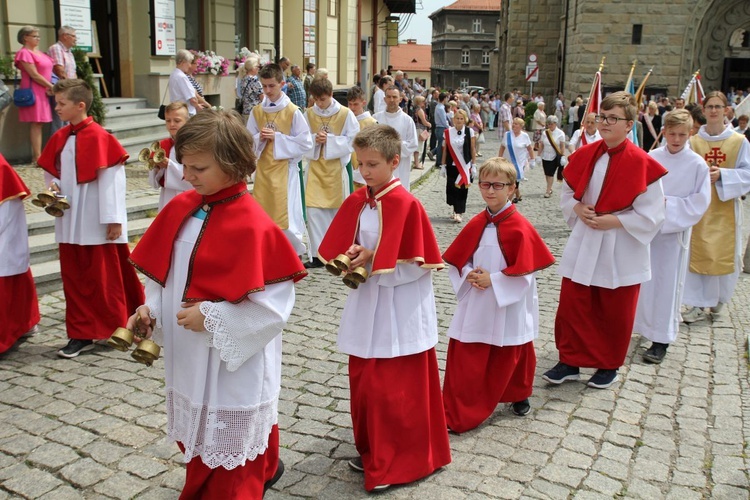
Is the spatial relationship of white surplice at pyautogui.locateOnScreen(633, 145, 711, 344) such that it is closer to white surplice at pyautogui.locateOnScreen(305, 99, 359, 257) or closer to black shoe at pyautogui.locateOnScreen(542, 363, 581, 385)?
black shoe at pyautogui.locateOnScreen(542, 363, 581, 385)

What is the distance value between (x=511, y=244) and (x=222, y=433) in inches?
85.9

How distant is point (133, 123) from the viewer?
13.4 metres

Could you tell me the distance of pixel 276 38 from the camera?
20.8 m

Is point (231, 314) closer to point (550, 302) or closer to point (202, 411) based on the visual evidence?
point (202, 411)

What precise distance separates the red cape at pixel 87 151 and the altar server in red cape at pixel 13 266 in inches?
11.6

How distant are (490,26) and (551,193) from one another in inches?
2981

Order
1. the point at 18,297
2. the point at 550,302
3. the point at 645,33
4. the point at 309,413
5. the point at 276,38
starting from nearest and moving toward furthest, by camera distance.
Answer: the point at 309,413 → the point at 18,297 → the point at 550,302 → the point at 276,38 → the point at 645,33

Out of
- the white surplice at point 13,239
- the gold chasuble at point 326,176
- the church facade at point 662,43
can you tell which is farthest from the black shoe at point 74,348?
the church facade at point 662,43

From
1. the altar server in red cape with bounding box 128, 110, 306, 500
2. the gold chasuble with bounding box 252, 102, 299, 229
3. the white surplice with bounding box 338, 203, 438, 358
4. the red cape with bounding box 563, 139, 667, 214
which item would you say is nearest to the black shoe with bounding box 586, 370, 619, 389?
the red cape with bounding box 563, 139, 667, 214

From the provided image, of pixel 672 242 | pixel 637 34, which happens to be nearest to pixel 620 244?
pixel 672 242

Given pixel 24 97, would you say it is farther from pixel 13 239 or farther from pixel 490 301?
pixel 490 301

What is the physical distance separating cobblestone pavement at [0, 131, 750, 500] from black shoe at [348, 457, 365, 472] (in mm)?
47

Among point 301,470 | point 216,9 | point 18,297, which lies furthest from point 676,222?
point 216,9

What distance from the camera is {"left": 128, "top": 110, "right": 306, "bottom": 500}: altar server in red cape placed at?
10.2 feet
